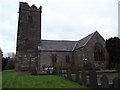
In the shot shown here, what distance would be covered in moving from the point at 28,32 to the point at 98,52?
2013 centimetres

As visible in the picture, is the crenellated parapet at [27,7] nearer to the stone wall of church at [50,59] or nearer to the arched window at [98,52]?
the stone wall of church at [50,59]

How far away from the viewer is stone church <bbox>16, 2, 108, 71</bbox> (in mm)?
33656

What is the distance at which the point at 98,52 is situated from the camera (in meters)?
34.3

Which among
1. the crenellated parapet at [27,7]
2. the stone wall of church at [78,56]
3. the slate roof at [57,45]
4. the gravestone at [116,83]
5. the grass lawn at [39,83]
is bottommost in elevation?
the grass lawn at [39,83]

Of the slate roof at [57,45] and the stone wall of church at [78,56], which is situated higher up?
the slate roof at [57,45]

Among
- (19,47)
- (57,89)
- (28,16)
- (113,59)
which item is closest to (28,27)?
(28,16)

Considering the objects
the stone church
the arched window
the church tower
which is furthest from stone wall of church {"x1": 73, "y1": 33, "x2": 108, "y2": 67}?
the church tower

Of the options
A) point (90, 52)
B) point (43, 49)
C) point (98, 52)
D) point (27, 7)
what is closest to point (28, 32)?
point (43, 49)

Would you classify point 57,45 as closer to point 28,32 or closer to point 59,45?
point 59,45

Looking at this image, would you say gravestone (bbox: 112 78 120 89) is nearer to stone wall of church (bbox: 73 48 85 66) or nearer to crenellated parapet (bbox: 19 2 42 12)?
stone wall of church (bbox: 73 48 85 66)

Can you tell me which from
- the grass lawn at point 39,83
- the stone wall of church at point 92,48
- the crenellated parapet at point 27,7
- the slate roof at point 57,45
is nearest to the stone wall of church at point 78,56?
the stone wall of church at point 92,48

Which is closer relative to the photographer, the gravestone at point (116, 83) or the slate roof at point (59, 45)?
the gravestone at point (116, 83)

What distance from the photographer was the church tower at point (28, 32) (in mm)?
36188

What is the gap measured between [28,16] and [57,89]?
A: 3239 cm
